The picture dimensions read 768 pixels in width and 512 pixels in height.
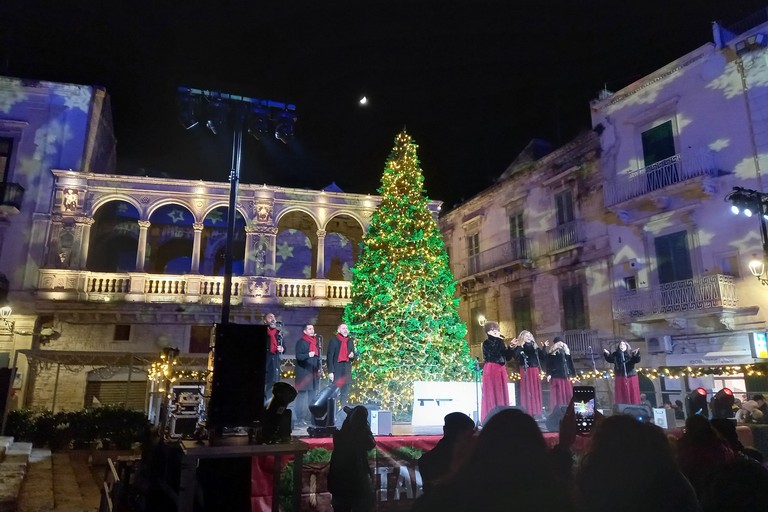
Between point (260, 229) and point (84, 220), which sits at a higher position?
point (260, 229)

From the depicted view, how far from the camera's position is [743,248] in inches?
539

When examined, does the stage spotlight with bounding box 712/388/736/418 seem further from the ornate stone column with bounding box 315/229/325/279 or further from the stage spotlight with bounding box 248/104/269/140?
the ornate stone column with bounding box 315/229/325/279

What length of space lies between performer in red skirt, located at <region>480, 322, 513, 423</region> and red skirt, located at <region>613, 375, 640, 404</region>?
281 centimetres

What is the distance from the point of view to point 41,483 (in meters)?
9.38

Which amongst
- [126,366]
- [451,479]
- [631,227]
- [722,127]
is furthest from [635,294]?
[126,366]

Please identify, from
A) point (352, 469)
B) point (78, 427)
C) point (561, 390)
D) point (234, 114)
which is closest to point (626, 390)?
point (561, 390)

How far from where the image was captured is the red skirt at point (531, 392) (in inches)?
430

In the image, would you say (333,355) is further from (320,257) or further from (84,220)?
(84,220)

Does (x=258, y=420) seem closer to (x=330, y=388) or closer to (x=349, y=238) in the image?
(x=330, y=388)

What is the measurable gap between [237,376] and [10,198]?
17018mm

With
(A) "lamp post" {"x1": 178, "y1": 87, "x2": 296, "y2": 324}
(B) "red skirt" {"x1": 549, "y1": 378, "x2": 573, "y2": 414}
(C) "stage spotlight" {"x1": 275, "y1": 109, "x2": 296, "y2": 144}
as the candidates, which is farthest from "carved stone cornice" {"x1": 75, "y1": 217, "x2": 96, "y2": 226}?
(B) "red skirt" {"x1": 549, "y1": 378, "x2": 573, "y2": 414}

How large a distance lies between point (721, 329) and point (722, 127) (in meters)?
5.69

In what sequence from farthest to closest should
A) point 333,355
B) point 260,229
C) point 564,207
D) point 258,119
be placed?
point 564,207, point 260,229, point 333,355, point 258,119

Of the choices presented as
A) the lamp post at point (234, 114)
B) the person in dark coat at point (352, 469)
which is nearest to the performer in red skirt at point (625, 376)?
the person in dark coat at point (352, 469)
